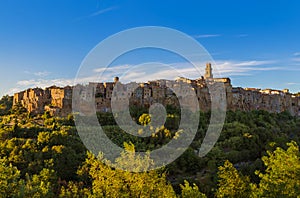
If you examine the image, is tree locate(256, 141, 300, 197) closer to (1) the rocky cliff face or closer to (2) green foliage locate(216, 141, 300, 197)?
(2) green foliage locate(216, 141, 300, 197)

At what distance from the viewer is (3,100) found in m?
55.4

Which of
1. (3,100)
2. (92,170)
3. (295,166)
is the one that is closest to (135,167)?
(92,170)

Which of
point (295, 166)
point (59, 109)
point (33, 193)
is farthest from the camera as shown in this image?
point (59, 109)

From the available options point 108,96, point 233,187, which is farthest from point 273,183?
point 108,96

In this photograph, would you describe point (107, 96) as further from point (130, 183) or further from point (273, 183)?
point (273, 183)

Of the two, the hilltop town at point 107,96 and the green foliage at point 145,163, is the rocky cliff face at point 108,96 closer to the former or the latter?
the hilltop town at point 107,96

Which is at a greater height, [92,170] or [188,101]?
[188,101]

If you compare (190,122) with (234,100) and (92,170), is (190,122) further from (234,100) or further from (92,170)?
(92,170)

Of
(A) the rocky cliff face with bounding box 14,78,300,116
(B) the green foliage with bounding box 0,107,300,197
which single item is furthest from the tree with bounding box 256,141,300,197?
(A) the rocky cliff face with bounding box 14,78,300,116

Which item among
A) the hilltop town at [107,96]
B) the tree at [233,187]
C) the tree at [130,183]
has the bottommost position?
the tree at [233,187]

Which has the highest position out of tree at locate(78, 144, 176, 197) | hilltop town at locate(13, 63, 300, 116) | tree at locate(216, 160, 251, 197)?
hilltop town at locate(13, 63, 300, 116)

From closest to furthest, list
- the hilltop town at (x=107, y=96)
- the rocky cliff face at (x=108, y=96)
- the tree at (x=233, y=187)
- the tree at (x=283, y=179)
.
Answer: the tree at (x=283, y=179), the tree at (x=233, y=187), the rocky cliff face at (x=108, y=96), the hilltop town at (x=107, y=96)

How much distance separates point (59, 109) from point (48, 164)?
1910 cm

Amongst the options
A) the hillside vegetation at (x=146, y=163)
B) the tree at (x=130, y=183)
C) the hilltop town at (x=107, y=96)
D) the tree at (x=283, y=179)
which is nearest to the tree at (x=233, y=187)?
the hillside vegetation at (x=146, y=163)
